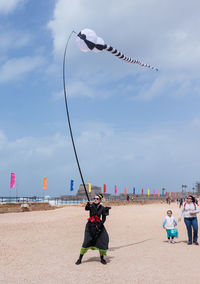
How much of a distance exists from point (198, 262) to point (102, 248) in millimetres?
2301

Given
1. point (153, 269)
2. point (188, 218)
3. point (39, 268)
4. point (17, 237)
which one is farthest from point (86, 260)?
point (17, 237)

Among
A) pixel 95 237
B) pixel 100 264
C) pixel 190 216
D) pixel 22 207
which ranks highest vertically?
pixel 190 216

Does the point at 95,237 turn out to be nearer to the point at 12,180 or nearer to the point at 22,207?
the point at 22,207

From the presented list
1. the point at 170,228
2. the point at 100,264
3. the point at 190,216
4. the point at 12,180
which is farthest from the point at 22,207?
the point at 100,264

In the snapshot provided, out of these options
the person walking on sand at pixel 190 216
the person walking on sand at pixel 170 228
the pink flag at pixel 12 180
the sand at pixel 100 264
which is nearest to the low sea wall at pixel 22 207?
the pink flag at pixel 12 180

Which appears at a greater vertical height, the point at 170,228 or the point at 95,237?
the point at 95,237

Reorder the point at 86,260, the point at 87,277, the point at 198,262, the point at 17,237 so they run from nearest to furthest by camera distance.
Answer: the point at 87,277, the point at 198,262, the point at 86,260, the point at 17,237

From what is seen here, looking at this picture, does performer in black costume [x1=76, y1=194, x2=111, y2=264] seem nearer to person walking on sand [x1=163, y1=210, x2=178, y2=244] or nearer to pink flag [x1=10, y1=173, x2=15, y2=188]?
person walking on sand [x1=163, y1=210, x2=178, y2=244]

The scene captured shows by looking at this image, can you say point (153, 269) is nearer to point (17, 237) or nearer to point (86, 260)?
point (86, 260)

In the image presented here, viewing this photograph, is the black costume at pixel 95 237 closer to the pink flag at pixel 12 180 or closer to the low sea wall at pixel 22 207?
the low sea wall at pixel 22 207

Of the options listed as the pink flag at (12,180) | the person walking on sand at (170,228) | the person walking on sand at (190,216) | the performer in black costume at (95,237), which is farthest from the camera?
the pink flag at (12,180)

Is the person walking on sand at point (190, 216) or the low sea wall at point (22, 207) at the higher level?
the person walking on sand at point (190, 216)

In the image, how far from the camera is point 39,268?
7008 mm

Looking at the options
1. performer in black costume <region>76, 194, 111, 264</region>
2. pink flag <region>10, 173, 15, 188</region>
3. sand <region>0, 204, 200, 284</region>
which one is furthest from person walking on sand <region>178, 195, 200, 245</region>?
pink flag <region>10, 173, 15, 188</region>
